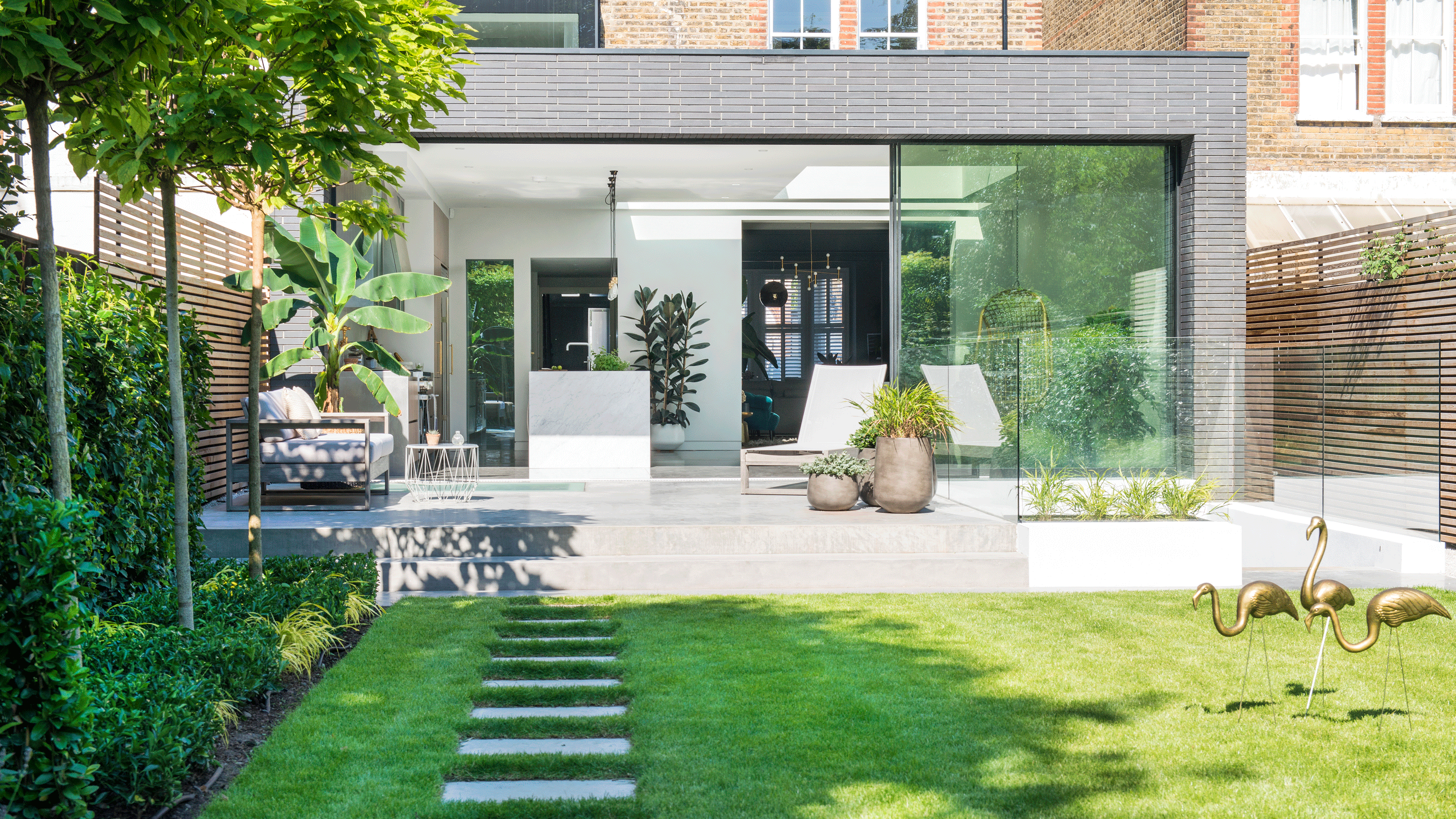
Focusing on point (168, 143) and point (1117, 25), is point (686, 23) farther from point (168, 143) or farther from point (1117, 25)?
point (168, 143)

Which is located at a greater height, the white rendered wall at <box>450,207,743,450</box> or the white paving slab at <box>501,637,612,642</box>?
the white rendered wall at <box>450,207,743,450</box>

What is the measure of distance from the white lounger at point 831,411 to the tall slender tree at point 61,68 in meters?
5.96

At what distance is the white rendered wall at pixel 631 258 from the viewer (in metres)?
14.7

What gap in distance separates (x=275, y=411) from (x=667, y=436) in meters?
7.33

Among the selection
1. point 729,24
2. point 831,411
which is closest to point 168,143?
point 831,411

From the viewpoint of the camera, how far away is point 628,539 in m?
6.48

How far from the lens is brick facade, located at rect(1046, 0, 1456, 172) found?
11078mm

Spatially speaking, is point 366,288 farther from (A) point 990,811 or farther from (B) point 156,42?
(A) point 990,811

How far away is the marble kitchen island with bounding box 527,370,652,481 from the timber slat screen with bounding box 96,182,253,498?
3.00 metres

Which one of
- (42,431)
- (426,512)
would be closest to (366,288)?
(426,512)

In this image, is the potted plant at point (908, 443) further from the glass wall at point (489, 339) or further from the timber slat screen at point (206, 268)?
the glass wall at point (489, 339)

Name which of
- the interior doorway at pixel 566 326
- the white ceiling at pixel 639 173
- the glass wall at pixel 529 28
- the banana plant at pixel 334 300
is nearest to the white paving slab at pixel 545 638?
the banana plant at pixel 334 300

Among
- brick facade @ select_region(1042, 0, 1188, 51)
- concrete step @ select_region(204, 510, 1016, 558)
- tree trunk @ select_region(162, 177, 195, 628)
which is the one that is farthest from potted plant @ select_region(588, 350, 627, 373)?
tree trunk @ select_region(162, 177, 195, 628)

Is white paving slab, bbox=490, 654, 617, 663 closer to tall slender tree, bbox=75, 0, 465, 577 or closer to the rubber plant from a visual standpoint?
tall slender tree, bbox=75, 0, 465, 577
